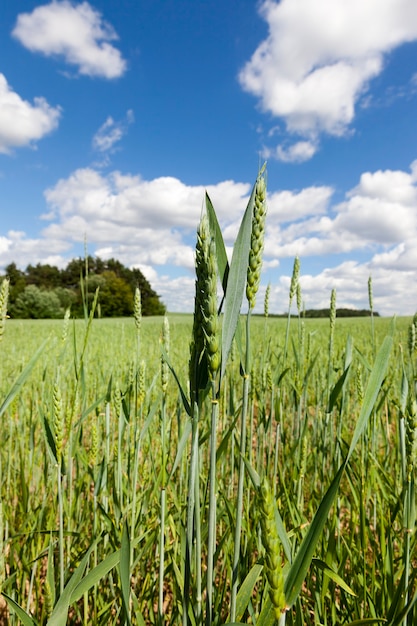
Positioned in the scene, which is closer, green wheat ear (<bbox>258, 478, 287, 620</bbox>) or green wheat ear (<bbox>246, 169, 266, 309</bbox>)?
green wheat ear (<bbox>258, 478, 287, 620</bbox>)

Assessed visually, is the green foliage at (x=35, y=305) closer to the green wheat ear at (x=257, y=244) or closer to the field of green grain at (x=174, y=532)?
the field of green grain at (x=174, y=532)

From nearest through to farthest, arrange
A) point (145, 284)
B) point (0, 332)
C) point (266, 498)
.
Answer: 1. point (266, 498)
2. point (0, 332)
3. point (145, 284)

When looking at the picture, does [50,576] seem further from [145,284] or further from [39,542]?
[145,284]

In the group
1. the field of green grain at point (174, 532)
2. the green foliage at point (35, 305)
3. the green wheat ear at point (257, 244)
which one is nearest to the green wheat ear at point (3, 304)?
the field of green grain at point (174, 532)

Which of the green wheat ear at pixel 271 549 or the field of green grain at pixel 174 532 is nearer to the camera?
the green wheat ear at pixel 271 549

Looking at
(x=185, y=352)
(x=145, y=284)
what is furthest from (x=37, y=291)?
(x=185, y=352)

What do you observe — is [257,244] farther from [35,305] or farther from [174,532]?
[35,305]

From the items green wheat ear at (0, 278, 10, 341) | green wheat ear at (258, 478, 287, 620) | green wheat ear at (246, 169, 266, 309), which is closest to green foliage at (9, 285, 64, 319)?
green wheat ear at (0, 278, 10, 341)

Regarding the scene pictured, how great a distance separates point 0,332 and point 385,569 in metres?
1.02

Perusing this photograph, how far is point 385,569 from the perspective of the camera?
38.4 inches

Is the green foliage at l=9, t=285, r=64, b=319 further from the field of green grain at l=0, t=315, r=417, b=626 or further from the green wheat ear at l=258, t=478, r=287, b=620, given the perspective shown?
the green wheat ear at l=258, t=478, r=287, b=620

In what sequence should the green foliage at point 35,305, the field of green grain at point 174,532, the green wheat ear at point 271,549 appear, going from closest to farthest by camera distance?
1. the green wheat ear at point 271,549
2. the field of green grain at point 174,532
3. the green foliage at point 35,305

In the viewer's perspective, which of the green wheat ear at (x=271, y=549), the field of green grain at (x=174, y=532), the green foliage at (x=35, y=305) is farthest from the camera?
the green foliage at (x=35, y=305)

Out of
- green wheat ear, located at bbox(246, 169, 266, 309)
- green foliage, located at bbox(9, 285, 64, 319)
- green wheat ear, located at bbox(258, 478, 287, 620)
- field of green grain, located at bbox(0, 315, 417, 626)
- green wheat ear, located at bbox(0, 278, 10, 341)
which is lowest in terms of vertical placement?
field of green grain, located at bbox(0, 315, 417, 626)
